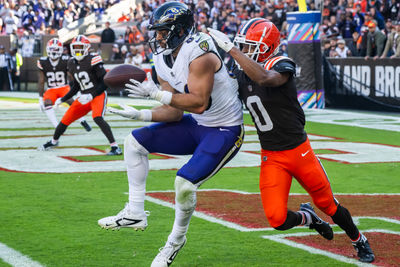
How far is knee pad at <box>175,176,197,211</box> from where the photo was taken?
4734mm

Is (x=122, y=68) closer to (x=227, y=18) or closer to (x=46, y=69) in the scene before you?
(x=46, y=69)

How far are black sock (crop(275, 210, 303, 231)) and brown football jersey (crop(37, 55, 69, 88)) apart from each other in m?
8.93

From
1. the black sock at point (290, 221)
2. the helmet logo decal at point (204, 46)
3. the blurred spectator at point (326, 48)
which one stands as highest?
the helmet logo decal at point (204, 46)

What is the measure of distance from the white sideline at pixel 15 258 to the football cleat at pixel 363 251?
6.90 feet

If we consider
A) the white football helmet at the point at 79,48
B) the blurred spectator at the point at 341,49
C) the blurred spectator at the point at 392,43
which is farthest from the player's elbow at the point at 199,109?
the blurred spectator at the point at 341,49

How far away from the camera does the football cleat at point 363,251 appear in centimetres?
495

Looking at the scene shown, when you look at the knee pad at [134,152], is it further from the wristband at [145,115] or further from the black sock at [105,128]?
the black sock at [105,128]

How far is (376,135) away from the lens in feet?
43.5

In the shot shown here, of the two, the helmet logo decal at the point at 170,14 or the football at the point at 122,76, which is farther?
the football at the point at 122,76

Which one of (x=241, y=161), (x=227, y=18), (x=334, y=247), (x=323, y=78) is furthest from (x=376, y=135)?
(x=227, y=18)

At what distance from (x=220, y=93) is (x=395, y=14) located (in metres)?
16.6

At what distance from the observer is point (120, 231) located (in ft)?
19.7

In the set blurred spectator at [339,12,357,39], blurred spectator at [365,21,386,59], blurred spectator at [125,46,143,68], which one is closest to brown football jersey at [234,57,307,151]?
blurred spectator at [365,21,386,59]

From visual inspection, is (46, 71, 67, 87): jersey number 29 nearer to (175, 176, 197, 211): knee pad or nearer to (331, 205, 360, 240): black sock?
(175, 176, 197, 211): knee pad
